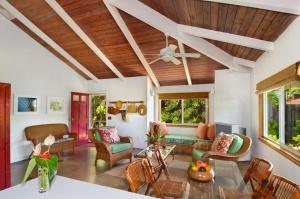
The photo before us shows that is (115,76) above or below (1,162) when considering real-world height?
above

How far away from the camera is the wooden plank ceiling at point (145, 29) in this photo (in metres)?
2.87

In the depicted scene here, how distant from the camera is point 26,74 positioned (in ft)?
18.2

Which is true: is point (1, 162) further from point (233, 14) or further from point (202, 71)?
point (202, 71)

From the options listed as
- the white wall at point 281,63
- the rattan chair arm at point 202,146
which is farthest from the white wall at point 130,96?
the white wall at point 281,63

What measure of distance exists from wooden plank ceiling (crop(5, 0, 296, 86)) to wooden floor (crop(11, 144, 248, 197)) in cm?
279

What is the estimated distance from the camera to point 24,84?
5480 millimetres

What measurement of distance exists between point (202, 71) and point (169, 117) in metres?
2.25

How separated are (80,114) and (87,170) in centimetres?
329

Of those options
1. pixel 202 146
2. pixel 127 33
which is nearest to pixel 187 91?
pixel 202 146

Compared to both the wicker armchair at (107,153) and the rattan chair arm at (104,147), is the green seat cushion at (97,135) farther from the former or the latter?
the rattan chair arm at (104,147)

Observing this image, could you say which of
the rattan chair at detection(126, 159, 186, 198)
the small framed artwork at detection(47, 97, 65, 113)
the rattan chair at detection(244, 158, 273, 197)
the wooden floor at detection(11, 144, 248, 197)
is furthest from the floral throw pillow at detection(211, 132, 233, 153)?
the small framed artwork at detection(47, 97, 65, 113)

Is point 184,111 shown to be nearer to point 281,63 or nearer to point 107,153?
point 107,153

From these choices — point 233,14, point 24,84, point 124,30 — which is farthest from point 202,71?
point 24,84

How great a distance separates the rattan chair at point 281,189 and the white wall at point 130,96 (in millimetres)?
5088
